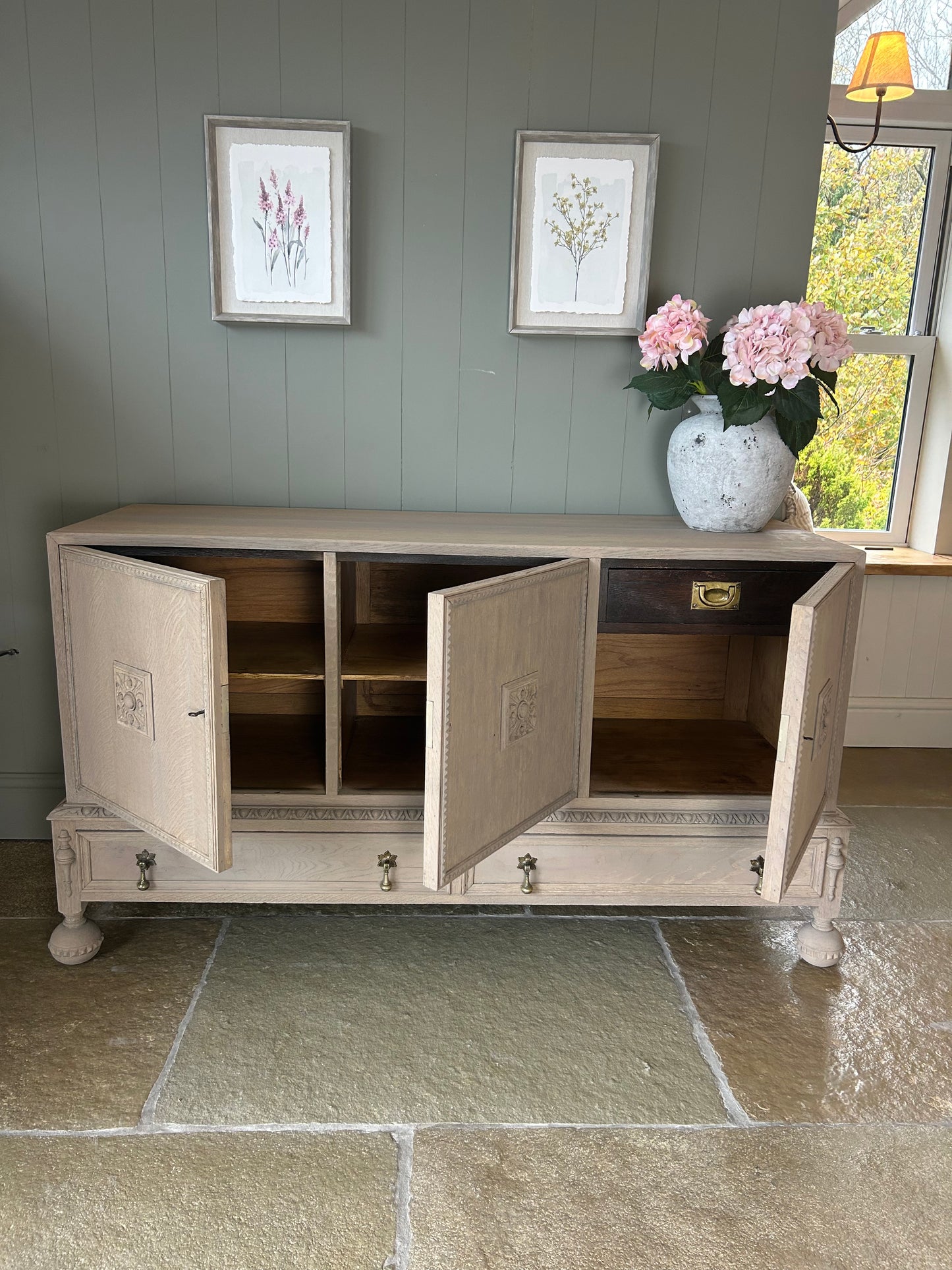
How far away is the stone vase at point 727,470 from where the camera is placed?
2148mm

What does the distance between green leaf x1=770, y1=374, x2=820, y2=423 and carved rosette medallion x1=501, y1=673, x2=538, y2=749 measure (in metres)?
0.84

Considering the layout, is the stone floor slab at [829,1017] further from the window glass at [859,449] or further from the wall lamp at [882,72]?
the wall lamp at [882,72]

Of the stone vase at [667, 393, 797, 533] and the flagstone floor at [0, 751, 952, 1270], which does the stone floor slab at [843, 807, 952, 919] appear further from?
the stone vase at [667, 393, 797, 533]

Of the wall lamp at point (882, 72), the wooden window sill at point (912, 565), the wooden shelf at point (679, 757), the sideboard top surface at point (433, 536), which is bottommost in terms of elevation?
the wooden shelf at point (679, 757)

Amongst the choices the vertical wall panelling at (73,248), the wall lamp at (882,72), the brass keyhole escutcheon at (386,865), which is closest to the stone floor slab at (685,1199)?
the brass keyhole escutcheon at (386,865)

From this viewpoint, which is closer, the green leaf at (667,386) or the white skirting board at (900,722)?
the green leaf at (667,386)

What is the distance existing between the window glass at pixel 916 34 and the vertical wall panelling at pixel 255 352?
209cm

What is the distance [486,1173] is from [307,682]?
51.7 inches

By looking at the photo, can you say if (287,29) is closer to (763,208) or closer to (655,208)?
(655,208)

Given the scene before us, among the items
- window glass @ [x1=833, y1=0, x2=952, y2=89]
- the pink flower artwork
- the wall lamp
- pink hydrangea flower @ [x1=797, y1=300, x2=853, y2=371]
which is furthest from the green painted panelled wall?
window glass @ [x1=833, y1=0, x2=952, y2=89]

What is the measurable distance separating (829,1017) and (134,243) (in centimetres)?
234

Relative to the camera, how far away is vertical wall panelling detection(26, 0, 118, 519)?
2.21 meters

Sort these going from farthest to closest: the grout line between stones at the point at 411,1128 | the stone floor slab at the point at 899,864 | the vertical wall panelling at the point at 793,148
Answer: the stone floor slab at the point at 899,864 < the vertical wall panelling at the point at 793,148 < the grout line between stones at the point at 411,1128

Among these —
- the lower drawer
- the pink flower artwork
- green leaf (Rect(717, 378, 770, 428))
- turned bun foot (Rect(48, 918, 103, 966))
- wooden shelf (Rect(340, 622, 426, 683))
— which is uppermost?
the pink flower artwork
